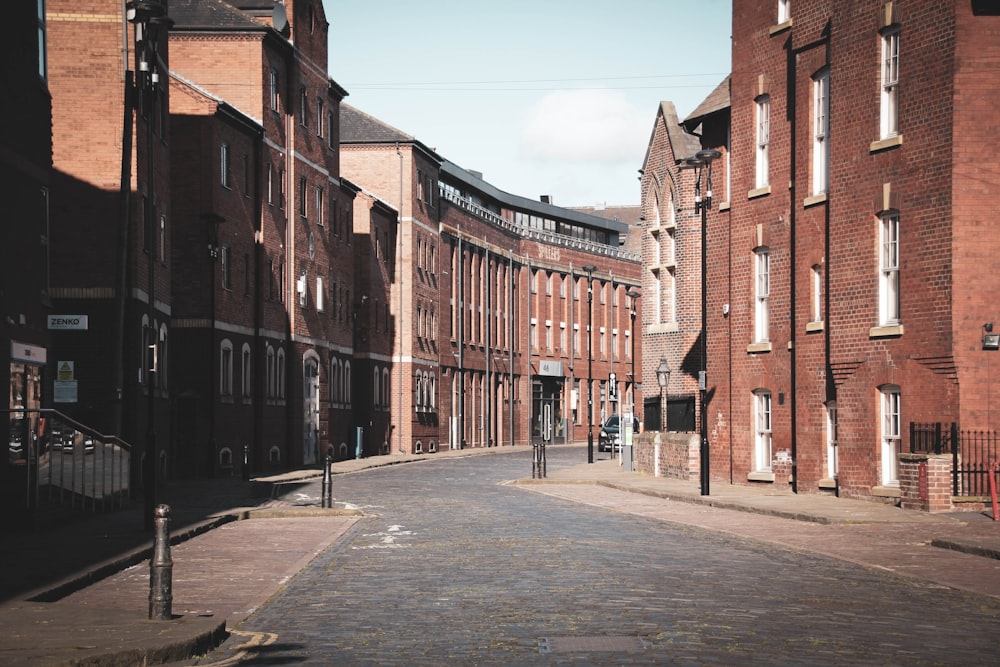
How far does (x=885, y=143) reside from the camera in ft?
94.0

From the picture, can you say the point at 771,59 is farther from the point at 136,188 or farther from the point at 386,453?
the point at 386,453

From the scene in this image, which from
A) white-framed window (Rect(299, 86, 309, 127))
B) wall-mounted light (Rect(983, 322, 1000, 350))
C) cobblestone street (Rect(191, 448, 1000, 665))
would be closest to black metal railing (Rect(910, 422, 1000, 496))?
wall-mounted light (Rect(983, 322, 1000, 350))

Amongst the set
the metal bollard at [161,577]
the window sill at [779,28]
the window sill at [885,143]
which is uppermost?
the window sill at [779,28]

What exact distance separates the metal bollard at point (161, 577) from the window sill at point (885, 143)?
19994 millimetres

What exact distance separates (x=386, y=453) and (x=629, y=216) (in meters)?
76.4

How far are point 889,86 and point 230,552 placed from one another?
16.6 metres

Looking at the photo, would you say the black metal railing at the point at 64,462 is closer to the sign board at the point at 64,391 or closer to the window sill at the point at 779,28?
the sign board at the point at 64,391

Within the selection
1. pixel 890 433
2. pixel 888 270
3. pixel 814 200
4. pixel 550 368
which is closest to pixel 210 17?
pixel 814 200

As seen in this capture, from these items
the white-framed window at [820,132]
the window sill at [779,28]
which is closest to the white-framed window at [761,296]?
the white-framed window at [820,132]

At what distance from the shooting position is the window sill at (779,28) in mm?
33750

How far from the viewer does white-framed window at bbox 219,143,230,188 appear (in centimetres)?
4575

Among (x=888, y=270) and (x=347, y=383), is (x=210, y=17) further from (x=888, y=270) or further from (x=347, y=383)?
(x=888, y=270)

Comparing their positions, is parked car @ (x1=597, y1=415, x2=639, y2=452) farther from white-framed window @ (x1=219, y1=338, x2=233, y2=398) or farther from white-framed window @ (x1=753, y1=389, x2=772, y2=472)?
white-framed window @ (x1=753, y1=389, x2=772, y2=472)

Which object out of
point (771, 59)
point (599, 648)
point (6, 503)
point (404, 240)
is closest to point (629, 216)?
point (404, 240)
